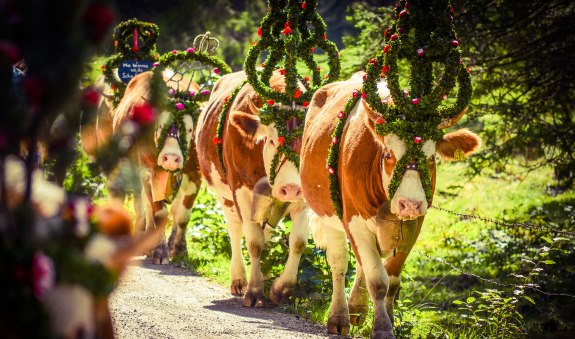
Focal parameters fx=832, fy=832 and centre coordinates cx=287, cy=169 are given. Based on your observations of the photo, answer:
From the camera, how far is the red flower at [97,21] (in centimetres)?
201

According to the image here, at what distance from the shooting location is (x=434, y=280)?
38.7 feet

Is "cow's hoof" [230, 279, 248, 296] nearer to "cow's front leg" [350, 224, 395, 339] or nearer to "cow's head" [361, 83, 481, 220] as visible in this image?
"cow's front leg" [350, 224, 395, 339]

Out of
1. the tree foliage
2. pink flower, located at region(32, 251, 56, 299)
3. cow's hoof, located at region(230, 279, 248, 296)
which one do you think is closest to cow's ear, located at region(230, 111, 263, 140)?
cow's hoof, located at region(230, 279, 248, 296)

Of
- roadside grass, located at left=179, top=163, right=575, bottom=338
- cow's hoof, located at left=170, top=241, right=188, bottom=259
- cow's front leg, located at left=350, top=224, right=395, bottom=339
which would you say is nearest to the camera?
cow's front leg, located at left=350, top=224, right=395, bottom=339

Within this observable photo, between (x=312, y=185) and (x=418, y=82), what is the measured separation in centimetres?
145

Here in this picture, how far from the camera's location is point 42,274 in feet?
6.61

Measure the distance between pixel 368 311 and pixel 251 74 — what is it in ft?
8.37

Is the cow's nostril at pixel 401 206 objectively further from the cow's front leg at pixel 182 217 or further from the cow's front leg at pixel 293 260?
the cow's front leg at pixel 182 217

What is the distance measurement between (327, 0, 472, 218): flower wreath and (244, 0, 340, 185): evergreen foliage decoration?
5.04 ft

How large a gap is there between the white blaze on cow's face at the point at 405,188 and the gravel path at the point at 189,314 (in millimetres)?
1618

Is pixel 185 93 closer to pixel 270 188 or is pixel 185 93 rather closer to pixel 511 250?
pixel 270 188

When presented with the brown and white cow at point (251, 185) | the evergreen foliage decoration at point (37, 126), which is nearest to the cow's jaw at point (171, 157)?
the brown and white cow at point (251, 185)

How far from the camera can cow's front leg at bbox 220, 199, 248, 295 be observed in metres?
8.87

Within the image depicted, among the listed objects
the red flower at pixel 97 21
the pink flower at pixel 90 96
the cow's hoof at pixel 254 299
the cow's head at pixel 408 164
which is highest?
the cow's head at pixel 408 164
